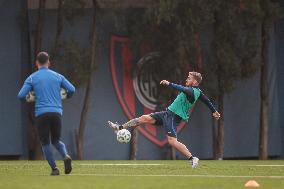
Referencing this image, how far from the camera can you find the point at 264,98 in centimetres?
3319

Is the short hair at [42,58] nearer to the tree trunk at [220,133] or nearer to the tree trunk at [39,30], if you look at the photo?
the tree trunk at [39,30]

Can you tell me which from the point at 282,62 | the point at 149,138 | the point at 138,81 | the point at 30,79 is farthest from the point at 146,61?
the point at 30,79

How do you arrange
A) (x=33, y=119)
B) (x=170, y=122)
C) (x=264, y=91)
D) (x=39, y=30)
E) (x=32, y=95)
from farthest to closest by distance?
(x=264, y=91) < (x=33, y=119) < (x=39, y=30) < (x=170, y=122) < (x=32, y=95)

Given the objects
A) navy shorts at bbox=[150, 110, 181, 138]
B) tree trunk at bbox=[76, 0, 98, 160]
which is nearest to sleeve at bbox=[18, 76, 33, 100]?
navy shorts at bbox=[150, 110, 181, 138]

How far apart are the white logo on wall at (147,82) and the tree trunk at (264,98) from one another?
4385 mm

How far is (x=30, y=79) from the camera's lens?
13898mm

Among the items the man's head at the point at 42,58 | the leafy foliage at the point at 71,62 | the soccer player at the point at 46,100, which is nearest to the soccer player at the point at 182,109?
the soccer player at the point at 46,100

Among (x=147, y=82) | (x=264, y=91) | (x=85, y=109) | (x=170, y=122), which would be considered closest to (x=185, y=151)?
(x=170, y=122)

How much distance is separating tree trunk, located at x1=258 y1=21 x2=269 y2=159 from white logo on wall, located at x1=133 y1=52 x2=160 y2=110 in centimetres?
438

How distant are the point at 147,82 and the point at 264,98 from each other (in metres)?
4.85

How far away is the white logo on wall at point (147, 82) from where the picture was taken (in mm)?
32281

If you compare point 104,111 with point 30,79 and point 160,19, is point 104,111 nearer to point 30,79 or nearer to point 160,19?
point 160,19

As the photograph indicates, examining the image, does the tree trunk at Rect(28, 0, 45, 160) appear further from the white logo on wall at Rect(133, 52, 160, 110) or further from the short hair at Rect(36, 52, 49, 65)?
the short hair at Rect(36, 52, 49, 65)

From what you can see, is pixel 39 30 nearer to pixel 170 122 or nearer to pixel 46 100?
pixel 170 122
